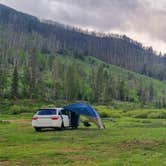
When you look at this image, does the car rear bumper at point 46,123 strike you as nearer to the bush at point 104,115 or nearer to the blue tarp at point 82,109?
the blue tarp at point 82,109

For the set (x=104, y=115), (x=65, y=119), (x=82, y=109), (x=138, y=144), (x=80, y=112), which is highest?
(x=82, y=109)

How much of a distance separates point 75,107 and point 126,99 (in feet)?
503

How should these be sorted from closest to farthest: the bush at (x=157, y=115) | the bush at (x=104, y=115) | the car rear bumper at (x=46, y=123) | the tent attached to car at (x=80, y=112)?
the car rear bumper at (x=46, y=123) → the tent attached to car at (x=80, y=112) → the bush at (x=157, y=115) → the bush at (x=104, y=115)

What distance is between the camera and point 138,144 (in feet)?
76.8

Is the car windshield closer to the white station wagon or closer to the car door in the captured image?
the white station wagon

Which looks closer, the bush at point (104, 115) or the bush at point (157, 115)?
the bush at point (157, 115)

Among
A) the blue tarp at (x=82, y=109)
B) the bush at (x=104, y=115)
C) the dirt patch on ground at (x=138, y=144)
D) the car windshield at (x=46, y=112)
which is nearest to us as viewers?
the dirt patch on ground at (x=138, y=144)

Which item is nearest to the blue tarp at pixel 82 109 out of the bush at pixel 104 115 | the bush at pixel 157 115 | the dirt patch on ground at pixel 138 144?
the dirt patch on ground at pixel 138 144

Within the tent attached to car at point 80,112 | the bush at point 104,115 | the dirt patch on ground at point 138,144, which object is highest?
the tent attached to car at point 80,112

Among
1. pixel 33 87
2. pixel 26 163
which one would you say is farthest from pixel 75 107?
pixel 33 87

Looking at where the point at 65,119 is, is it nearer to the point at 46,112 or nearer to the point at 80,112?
the point at 46,112

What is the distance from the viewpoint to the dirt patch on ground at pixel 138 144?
2195 centimetres

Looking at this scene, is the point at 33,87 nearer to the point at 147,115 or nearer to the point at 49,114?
the point at 147,115

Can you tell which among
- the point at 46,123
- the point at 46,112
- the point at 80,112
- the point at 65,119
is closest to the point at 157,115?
the point at 80,112
